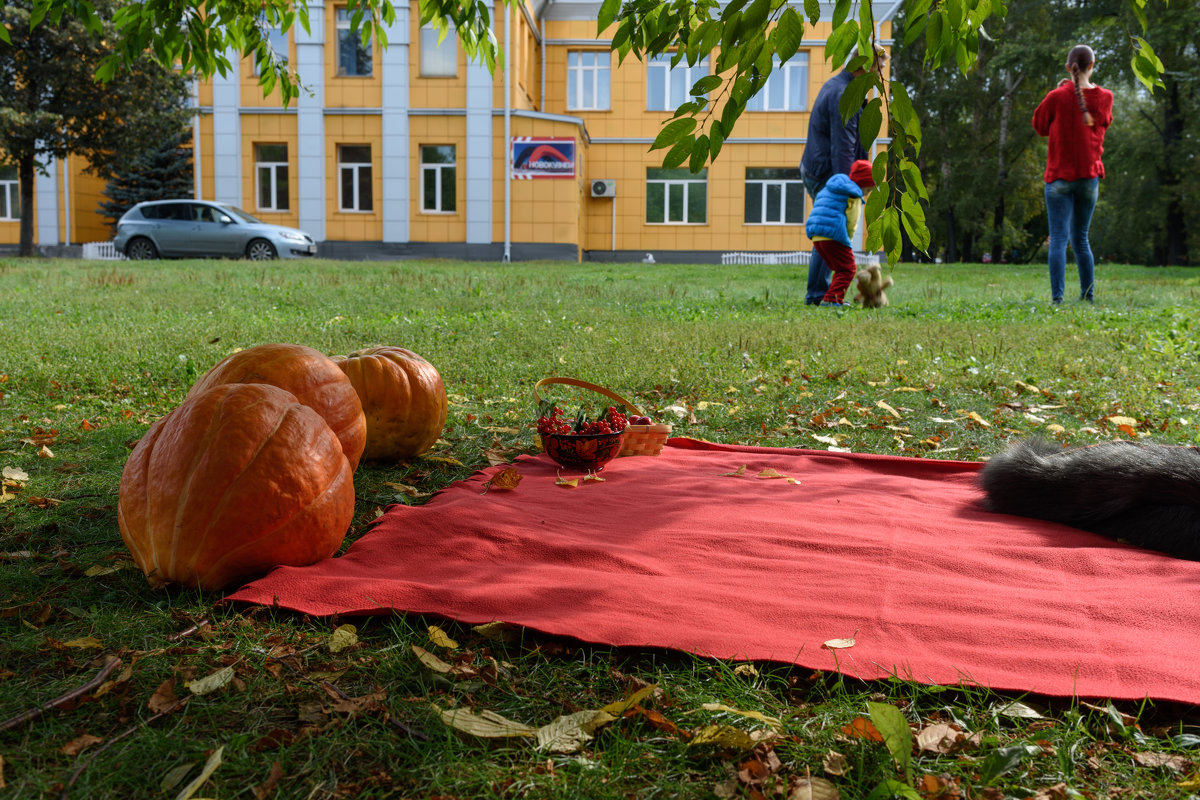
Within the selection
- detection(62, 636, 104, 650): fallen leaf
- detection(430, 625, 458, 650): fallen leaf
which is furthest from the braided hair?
detection(62, 636, 104, 650): fallen leaf

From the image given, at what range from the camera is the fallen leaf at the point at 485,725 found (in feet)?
5.74

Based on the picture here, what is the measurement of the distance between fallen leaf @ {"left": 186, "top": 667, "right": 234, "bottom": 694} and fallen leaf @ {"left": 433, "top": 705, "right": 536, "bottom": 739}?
19.7 inches

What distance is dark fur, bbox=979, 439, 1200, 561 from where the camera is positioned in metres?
2.86

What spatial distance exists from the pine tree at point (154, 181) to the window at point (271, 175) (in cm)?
237

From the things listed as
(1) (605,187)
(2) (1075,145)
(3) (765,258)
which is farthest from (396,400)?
(1) (605,187)

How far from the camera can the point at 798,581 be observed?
102 inches

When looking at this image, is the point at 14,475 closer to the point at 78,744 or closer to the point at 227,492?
the point at 227,492

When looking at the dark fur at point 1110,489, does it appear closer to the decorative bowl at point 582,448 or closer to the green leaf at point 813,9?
the decorative bowl at point 582,448

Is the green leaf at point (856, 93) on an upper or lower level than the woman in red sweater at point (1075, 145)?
lower

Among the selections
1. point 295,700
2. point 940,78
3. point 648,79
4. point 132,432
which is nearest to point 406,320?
point 132,432

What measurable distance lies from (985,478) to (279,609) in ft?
8.74

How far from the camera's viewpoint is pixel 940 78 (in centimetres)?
3616

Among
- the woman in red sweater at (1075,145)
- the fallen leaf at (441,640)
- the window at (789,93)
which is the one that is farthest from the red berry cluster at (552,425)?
the window at (789,93)

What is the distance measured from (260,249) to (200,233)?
1419mm
